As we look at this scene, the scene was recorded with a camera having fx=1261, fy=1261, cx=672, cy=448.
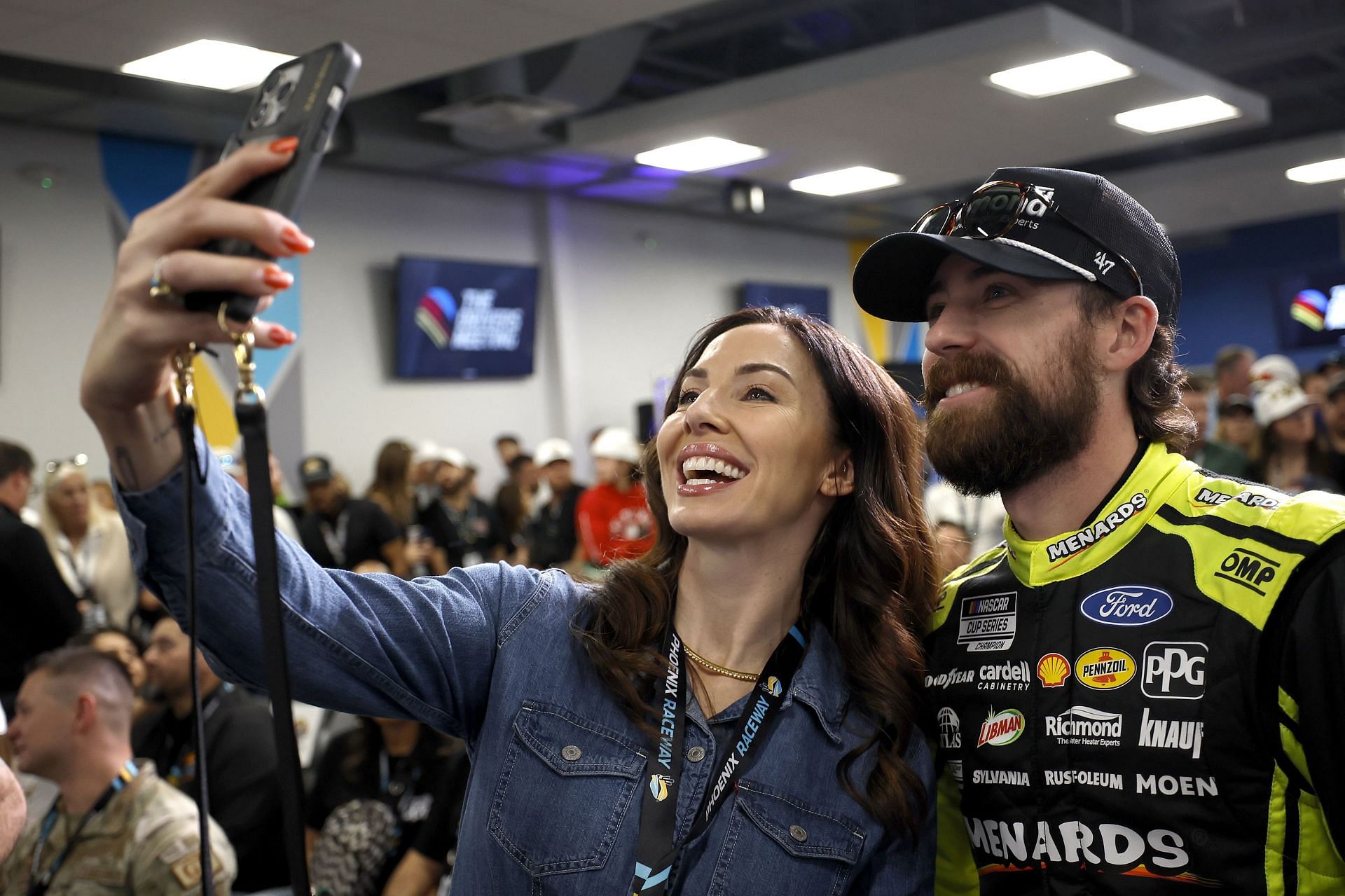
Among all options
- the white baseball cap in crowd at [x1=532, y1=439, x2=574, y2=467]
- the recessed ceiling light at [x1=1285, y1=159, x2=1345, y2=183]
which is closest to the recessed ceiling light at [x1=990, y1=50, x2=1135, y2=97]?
the white baseball cap in crowd at [x1=532, y1=439, x2=574, y2=467]

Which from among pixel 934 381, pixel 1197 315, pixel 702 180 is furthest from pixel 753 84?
pixel 1197 315

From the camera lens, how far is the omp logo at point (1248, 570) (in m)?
1.40

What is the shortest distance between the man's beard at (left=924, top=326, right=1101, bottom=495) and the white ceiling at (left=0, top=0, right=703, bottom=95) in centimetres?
342

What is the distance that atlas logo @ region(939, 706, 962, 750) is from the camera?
63.8 inches

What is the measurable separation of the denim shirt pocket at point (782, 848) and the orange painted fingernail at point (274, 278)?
0.90 m

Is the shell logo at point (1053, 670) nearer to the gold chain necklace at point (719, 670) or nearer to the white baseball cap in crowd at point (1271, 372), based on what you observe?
the gold chain necklace at point (719, 670)

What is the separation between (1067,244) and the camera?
1.59 meters

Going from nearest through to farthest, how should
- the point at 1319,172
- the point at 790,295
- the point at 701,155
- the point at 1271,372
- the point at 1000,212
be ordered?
1. the point at 1000,212
2. the point at 1271,372
3. the point at 701,155
4. the point at 1319,172
5. the point at 790,295

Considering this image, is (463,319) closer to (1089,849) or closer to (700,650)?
(700,650)

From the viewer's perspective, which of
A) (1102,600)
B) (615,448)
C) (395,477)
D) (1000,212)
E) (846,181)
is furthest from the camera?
(846,181)

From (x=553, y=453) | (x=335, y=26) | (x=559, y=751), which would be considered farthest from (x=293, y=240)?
(x=553, y=453)

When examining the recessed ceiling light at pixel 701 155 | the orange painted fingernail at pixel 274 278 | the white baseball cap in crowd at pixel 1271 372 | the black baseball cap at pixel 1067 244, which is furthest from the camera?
the recessed ceiling light at pixel 701 155

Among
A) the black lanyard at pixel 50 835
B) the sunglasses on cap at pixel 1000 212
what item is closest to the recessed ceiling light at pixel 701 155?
the black lanyard at pixel 50 835

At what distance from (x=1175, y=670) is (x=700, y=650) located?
589 mm
